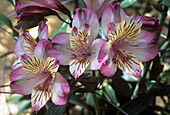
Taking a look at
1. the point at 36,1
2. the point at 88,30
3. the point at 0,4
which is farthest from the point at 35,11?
the point at 0,4

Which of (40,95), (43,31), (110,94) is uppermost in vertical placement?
(43,31)

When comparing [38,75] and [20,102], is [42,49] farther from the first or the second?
[20,102]

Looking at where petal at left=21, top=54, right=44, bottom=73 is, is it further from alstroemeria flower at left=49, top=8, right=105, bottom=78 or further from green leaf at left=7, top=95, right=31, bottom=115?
green leaf at left=7, top=95, right=31, bottom=115

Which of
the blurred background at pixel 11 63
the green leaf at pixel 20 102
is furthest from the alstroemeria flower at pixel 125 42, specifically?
the green leaf at pixel 20 102

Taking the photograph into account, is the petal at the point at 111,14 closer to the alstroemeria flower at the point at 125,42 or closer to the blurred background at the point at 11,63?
the alstroemeria flower at the point at 125,42

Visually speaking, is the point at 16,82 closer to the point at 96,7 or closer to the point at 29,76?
the point at 29,76

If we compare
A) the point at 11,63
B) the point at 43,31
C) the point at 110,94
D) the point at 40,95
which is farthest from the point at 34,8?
the point at 11,63

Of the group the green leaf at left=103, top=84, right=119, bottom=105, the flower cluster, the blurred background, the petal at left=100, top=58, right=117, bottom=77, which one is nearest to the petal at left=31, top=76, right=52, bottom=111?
the flower cluster
